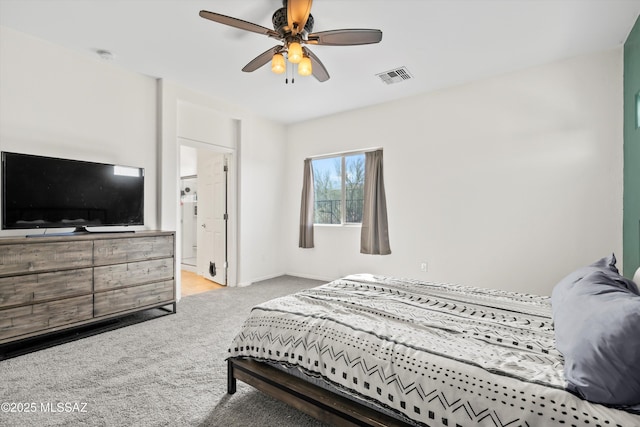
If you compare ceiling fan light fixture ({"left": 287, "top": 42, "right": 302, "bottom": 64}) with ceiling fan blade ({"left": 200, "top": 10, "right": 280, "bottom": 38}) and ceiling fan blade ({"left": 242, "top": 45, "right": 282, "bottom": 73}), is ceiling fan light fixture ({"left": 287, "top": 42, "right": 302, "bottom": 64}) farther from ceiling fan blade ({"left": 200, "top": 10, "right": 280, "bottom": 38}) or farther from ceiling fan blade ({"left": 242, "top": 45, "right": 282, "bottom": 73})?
ceiling fan blade ({"left": 242, "top": 45, "right": 282, "bottom": 73})

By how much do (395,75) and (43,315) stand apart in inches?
161

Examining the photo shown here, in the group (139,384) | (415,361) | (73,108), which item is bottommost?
(139,384)

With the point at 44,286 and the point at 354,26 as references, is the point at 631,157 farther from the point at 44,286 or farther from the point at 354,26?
the point at 44,286

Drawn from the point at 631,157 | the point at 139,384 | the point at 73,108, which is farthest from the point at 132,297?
the point at 631,157

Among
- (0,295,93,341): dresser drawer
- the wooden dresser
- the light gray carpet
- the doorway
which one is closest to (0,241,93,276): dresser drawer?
the wooden dresser

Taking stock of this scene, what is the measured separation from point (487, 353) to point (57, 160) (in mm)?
3591

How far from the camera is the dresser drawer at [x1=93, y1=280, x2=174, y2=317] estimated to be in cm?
282

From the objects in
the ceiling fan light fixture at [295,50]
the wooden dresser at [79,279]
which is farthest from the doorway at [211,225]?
the ceiling fan light fixture at [295,50]

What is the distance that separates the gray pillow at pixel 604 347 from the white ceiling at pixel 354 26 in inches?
88.4

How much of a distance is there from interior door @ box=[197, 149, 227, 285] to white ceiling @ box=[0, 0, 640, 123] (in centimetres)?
149

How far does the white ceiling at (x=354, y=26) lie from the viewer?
2354 mm

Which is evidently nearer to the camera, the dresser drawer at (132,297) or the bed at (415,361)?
the bed at (415,361)

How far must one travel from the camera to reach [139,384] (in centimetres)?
202

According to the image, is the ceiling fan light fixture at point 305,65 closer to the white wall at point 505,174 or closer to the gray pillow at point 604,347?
the gray pillow at point 604,347
